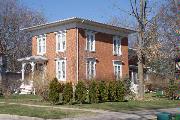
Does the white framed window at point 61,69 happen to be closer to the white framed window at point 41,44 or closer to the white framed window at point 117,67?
the white framed window at point 41,44

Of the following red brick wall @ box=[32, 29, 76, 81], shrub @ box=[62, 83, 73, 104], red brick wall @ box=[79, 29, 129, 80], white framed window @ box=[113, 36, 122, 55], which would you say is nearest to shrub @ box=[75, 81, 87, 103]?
shrub @ box=[62, 83, 73, 104]

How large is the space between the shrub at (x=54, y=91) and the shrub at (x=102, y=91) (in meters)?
3.49

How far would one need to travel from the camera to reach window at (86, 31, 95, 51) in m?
36.6

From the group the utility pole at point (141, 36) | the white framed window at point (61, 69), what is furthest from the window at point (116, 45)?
the utility pole at point (141, 36)

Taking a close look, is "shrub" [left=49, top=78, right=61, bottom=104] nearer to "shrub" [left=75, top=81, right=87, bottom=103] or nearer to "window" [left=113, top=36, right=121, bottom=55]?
"shrub" [left=75, top=81, right=87, bottom=103]

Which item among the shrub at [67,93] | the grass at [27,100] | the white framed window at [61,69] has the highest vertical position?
the white framed window at [61,69]

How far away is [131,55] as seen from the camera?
50.3 meters

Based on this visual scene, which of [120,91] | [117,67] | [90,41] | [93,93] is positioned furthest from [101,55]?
[93,93]

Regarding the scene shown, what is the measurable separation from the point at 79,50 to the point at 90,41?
225cm

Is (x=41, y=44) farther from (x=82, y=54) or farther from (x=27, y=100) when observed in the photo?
(x=27, y=100)

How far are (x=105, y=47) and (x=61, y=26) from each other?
5.62m

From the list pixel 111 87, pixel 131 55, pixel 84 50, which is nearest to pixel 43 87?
pixel 111 87

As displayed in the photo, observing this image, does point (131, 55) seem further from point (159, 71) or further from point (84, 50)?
point (84, 50)

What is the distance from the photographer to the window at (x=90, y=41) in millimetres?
36625
